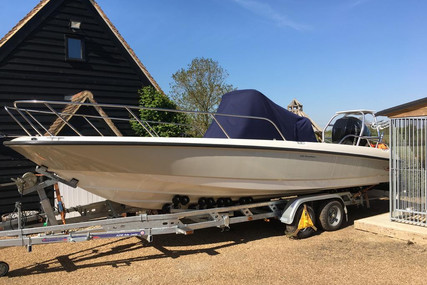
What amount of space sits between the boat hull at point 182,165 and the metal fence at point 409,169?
97 centimetres

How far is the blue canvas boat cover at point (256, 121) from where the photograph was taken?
525 centimetres

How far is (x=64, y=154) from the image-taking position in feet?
13.2

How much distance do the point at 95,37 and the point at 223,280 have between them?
8206mm

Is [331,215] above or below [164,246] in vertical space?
above

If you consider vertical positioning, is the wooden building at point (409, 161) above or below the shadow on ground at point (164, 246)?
above

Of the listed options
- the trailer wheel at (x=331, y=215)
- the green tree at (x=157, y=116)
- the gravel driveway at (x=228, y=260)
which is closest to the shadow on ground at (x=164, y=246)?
the gravel driveway at (x=228, y=260)

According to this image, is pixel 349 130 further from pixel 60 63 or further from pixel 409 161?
pixel 60 63

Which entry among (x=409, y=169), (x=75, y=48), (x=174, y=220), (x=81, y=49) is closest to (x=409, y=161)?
(x=409, y=169)

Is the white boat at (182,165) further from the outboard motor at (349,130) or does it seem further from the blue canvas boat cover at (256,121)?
the outboard motor at (349,130)

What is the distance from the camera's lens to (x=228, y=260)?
4.45 m

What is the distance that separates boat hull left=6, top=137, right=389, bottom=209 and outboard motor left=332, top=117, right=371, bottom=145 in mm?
1385

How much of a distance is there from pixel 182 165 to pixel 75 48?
6.61 meters

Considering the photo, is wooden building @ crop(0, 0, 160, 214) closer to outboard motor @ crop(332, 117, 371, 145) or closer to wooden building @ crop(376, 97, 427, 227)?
outboard motor @ crop(332, 117, 371, 145)

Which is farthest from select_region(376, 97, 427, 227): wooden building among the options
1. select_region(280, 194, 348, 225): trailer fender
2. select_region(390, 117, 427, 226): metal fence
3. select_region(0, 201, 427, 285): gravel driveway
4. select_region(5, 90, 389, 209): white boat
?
select_region(280, 194, 348, 225): trailer fender
